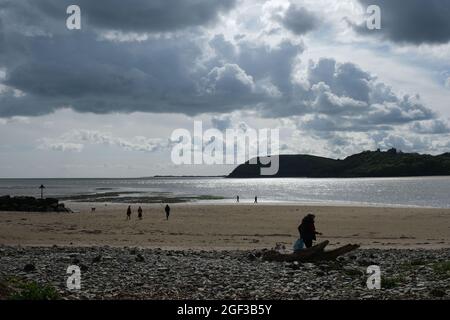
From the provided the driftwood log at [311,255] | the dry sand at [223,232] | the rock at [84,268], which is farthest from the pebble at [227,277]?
the dry sand at [223,232]

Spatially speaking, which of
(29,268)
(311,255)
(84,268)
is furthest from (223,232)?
(29,268)

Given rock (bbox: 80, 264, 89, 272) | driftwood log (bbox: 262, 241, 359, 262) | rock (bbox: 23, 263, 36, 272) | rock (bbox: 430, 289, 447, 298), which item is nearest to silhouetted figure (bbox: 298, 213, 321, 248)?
driftwood log (bbox: 262, 241, 359, 262)

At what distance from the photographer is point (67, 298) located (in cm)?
1315

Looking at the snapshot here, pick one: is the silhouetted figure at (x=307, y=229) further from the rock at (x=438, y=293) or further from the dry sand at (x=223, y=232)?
the dry sand at (x=223, y=232)

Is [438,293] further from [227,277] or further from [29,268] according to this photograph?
[29,268]

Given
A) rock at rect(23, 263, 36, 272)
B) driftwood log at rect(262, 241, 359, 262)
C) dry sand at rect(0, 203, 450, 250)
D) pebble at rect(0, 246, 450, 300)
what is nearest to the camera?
pebble at rect(0, 246, 450, 300)

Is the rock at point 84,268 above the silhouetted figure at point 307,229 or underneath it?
underneath

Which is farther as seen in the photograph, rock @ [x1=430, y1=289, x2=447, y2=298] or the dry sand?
the dry sand

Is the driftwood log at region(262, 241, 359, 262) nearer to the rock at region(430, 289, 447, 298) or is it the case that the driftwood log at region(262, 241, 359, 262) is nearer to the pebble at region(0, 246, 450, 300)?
the pebble at region(0, 246, 450, 300)

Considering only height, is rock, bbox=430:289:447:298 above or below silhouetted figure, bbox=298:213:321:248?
below

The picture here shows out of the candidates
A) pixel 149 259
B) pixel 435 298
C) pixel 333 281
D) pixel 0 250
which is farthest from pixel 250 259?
pixel 0 250
